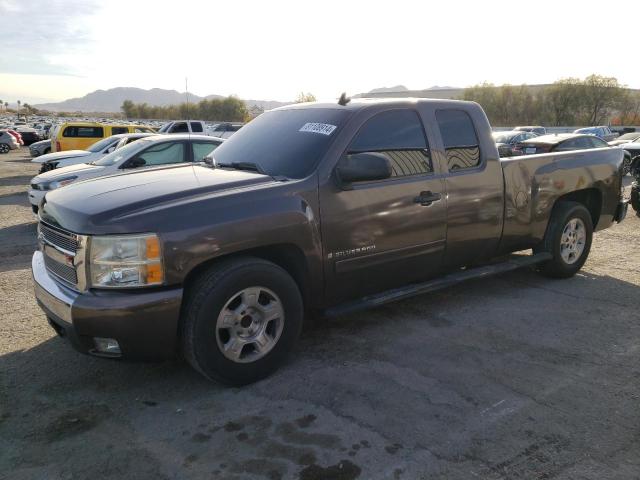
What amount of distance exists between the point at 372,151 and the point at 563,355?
2192 millimetres

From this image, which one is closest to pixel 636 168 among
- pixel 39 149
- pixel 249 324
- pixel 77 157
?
pixel 249 324

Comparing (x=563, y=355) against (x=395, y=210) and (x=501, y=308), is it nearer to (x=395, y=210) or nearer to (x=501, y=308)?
(x=501, y=308)

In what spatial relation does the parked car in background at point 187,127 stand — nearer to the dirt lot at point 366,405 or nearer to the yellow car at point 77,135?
the yellow car at point 77,135

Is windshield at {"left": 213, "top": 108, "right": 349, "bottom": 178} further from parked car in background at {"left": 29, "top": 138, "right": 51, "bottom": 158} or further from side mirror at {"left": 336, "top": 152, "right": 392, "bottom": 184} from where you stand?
parked car in background at {"left": 29, "top": 138, "right": 51, "bottom": 158}

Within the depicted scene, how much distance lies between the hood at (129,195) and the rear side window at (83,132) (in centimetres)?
1762

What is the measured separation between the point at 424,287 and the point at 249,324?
5.60ft

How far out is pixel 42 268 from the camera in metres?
3.94

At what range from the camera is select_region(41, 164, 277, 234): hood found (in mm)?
3273

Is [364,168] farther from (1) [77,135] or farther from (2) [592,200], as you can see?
(1) [77,135]

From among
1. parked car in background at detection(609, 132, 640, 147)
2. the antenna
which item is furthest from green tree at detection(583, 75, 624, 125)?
the antenna

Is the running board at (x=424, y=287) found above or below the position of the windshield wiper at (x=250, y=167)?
below

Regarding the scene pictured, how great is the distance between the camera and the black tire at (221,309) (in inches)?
132

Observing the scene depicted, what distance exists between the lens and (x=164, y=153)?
373 inches

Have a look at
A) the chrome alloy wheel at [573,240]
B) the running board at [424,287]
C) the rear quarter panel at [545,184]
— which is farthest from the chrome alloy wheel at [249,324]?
the chrome alloy wheel at [573,240]
